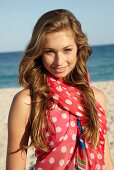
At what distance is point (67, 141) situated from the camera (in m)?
1.65

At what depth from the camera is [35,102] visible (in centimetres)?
163

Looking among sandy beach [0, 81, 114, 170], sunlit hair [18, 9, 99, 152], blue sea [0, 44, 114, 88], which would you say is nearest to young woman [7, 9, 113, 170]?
sunlit hair [18, 9, 99, 152]

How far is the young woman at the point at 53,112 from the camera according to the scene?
161cm

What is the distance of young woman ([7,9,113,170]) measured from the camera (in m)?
1.61

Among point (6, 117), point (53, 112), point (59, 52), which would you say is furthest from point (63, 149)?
point (6, 117)

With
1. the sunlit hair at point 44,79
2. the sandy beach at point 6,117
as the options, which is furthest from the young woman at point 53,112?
the sandy beach at point 6,117

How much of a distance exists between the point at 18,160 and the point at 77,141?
457mm

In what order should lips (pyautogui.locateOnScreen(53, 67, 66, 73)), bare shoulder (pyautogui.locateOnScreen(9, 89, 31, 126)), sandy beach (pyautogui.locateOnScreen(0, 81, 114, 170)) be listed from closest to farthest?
1. bare shoulder (pyautogui.locateOnScreen(9, 89, 31, 126))
2. lips (pyautogui.locateOnScreen(53, 67, 66, 73))
3. sandy beach (pyautogui.locateOnScreen(0, 81, 114, 170))

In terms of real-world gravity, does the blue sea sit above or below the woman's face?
below

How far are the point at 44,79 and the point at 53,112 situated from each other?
0.30m

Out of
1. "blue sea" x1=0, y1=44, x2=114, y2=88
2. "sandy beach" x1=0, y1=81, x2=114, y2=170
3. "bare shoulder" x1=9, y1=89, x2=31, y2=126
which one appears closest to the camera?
"bare shoulder" x1=9, y1=89, x2=31, y2=126

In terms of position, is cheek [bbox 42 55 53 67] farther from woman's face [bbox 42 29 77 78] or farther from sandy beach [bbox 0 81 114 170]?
sandy beach [bbox 0 81 114 170]

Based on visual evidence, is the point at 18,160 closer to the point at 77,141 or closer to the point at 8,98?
the point at 77,141

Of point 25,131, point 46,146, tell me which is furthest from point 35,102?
point 46,146
